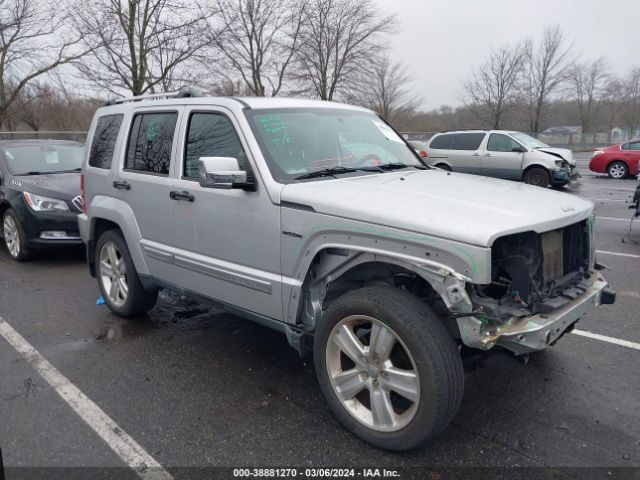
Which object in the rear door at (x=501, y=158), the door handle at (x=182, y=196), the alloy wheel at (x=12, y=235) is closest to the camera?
the door handle at (x=182, y=196)

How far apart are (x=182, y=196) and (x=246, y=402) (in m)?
1.58

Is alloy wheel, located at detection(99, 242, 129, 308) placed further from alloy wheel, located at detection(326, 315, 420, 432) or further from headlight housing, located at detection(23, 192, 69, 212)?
alloy wheel, located at detection(326, 315, 420, 432)

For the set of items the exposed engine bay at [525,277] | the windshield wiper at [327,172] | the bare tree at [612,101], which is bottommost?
the exposed engine bay at [525,277]

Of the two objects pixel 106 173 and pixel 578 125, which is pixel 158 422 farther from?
pixel 578 125

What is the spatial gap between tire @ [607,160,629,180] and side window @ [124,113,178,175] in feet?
61.5

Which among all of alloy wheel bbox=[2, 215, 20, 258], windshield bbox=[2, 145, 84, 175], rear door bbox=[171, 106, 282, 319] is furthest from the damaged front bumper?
windshield bbox=[2, 145, 84, 175]

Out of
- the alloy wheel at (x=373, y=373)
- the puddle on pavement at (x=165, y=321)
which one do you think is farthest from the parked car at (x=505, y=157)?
the alloy wheel at (x=373, y=373)

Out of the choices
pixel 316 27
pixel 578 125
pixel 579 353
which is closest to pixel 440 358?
pixel 579 353

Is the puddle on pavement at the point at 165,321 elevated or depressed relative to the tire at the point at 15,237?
depressed

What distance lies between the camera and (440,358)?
2.51 meters

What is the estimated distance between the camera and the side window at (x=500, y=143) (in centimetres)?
1477

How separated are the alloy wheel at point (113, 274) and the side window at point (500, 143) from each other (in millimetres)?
12628

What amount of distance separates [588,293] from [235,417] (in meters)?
2.30

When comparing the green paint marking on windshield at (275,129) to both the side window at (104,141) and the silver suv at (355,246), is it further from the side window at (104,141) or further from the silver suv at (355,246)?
the side window at (104,141)
